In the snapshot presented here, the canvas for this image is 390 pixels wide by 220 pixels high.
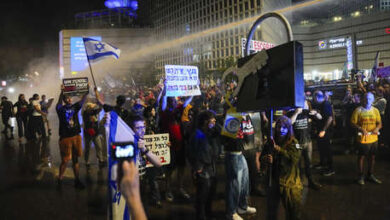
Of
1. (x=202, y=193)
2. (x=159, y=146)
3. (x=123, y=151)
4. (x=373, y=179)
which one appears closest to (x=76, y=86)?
(x=159, y=146)

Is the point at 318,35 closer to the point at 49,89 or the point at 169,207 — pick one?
the point at 49,89

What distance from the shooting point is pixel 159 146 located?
505 cm

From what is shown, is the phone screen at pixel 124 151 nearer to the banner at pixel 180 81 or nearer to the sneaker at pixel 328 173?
the banner at pixel 180 81

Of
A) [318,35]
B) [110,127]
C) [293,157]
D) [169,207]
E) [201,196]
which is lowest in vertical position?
[169,207]

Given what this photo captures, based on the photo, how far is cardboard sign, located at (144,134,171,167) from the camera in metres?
4.98

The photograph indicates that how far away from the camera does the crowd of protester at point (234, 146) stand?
12.4ft

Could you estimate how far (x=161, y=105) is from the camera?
6051mm

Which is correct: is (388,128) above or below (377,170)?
above

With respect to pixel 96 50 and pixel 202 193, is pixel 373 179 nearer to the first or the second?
pixel 202 193

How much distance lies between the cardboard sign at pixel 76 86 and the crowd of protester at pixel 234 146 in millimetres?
630

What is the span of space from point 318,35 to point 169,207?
7993 cm

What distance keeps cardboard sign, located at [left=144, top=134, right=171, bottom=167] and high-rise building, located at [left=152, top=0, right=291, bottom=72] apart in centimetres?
6244

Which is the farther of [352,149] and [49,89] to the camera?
[49,89]

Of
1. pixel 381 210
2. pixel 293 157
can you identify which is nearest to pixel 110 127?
pixel 293 157
